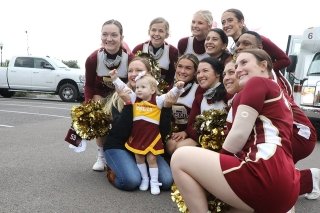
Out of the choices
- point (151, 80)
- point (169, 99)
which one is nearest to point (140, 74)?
point (151, 80)

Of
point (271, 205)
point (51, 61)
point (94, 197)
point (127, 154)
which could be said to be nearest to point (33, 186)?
point (94, 197)

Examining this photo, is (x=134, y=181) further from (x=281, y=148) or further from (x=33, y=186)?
(x=281, y=148)

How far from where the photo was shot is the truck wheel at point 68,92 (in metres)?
16.9

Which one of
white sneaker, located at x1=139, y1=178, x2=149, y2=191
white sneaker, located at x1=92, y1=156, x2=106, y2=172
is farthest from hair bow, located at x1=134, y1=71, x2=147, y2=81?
white sneaker, located at x1=92, y1=156, x2=106, y2=172

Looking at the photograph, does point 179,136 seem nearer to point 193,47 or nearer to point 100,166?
point 193,47

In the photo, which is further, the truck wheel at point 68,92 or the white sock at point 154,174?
the truck wheel at point 68,92

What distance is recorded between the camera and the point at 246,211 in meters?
2.54

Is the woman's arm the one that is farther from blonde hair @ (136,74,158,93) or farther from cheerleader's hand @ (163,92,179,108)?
blonde hair @ (136,74,158,93)

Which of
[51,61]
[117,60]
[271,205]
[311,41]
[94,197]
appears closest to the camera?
[271,205]

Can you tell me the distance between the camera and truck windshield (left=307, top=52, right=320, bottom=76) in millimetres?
8753

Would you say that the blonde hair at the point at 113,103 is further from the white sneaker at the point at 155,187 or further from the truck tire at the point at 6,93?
the truck tire at the point at 6,93

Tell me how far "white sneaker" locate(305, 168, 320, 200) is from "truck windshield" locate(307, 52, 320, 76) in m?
5.06

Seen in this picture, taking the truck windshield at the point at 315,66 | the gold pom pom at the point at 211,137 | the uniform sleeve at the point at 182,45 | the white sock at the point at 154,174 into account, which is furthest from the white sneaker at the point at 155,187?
the truck windshield at the point at 315,66

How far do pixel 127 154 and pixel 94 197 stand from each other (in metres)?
0.64
